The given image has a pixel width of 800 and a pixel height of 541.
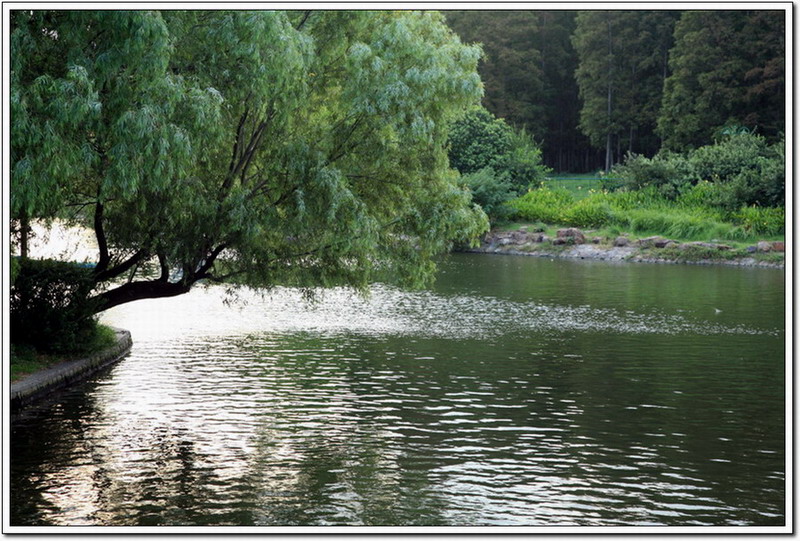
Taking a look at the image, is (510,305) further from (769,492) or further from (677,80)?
(677,80)

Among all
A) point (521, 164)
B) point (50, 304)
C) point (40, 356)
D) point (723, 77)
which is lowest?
point (40, 356)

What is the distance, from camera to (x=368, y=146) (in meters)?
16.5

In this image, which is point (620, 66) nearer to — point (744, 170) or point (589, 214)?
point (589, 214)

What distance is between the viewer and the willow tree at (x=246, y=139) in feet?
38.8

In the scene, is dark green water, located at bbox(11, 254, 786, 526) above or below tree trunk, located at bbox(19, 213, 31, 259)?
below

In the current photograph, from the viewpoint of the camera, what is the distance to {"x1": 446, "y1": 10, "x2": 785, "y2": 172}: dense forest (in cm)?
5088

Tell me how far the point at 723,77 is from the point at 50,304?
4240 cm

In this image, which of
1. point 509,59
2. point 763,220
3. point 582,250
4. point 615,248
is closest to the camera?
point 763,220

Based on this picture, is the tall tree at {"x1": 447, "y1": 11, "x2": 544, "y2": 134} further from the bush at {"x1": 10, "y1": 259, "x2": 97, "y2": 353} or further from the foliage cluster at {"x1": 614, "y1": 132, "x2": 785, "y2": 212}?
the bush at {"x1": 10, "y1": 259, "x2": 97, "y2": 353}

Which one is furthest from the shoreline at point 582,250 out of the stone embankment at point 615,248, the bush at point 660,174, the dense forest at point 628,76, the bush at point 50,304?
the bush at point 50,304

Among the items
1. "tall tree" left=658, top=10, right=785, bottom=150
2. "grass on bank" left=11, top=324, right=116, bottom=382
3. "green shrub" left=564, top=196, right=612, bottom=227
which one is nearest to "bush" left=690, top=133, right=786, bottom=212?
"tall tree" left=658, top=10, right=785, bottom=150

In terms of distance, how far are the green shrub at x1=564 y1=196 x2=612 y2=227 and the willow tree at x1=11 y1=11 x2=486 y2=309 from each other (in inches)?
1270

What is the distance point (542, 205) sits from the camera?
52594 mm

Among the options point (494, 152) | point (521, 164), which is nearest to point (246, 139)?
point (494, 152)
